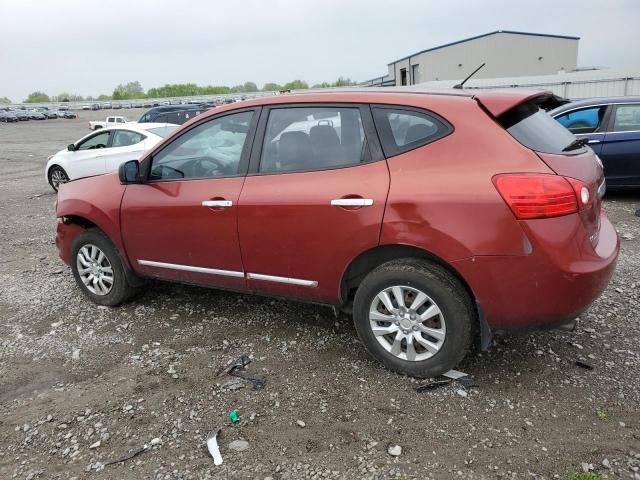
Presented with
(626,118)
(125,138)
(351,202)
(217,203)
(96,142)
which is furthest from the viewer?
(96,142)

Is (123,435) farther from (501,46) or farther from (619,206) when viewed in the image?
(501,46)

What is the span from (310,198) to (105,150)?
9645mm

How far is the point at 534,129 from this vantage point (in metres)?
3.13

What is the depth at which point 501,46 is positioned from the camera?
3866cm

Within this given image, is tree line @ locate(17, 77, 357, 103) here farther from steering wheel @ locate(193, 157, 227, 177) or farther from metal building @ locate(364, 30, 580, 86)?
steering wheel @ locate(193, 157, 227, 177)

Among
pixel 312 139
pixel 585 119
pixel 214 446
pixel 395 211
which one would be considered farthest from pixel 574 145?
pixel 585 119

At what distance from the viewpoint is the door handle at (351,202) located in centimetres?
315

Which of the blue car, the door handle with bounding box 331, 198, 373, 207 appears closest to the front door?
the door handle with bounding box 331, 198, 373, 207

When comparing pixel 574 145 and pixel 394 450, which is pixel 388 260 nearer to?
pixel 394 450

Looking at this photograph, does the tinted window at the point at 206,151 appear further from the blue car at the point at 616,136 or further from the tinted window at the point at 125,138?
the tinted window at the point at 125,138

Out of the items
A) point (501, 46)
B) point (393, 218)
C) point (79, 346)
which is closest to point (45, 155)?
point (79, 346)

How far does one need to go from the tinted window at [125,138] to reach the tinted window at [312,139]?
843cm

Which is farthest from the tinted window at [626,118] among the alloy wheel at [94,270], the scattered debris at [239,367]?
the alloy wheel at [94,270]

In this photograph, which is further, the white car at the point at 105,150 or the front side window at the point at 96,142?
the front side window at the point at 96,142
